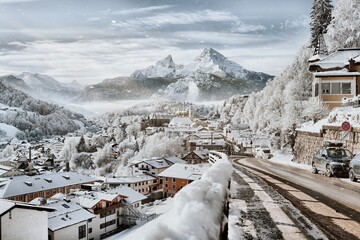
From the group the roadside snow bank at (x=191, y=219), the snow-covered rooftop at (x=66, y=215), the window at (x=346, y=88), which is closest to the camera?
the roadside snow bank at (x=191, y=219)

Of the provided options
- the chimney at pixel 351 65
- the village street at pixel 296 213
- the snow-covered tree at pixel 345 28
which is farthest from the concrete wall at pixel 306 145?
the snow-covered tree at pixel 345 28

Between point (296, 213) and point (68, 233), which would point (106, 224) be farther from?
point (296, 213)

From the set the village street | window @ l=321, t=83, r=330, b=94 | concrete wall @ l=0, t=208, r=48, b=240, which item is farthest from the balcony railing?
the village street

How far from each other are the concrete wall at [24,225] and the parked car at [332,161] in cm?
2303

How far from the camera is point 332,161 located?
667 inches

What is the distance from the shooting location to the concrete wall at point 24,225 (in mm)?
27886

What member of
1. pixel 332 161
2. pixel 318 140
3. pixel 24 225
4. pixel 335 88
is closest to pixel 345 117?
pixel 318 140

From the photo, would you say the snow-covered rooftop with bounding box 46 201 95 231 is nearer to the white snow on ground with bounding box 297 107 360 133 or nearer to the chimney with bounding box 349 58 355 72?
the white snow on ground with bounding box 297 107 360 133

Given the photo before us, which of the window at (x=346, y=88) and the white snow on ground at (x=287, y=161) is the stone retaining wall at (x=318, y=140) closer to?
the white snow on ground at (x=287, y=161)

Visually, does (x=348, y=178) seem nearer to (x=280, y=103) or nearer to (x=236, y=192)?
(x=236, y=192)

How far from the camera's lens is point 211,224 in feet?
9.37

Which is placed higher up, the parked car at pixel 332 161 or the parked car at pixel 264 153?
the parked car at pixel 332 161

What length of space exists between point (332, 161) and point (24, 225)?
24.7 metres

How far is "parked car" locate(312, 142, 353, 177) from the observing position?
1650 centimetres
